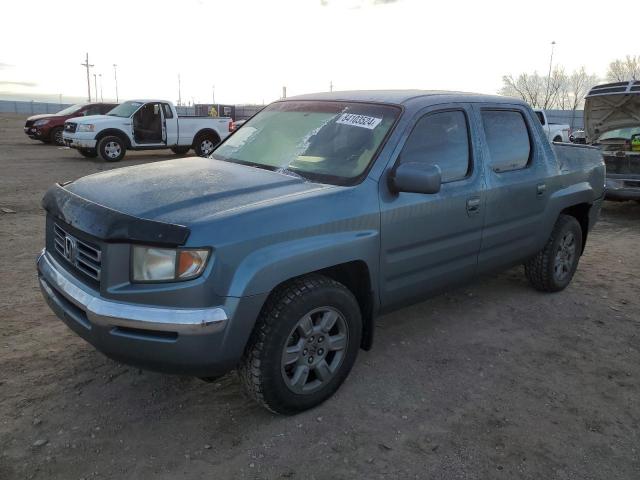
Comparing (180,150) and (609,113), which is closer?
(609,113)

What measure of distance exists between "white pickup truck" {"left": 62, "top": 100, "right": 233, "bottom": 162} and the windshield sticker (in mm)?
12272

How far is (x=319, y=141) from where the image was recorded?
3.54 meters

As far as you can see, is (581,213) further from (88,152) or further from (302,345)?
(88,152)

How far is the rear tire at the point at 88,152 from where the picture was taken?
15.4m

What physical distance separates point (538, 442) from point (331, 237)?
5.14 feet

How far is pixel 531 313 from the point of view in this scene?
15.5ft

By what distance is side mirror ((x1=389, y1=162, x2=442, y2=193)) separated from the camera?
3.05m

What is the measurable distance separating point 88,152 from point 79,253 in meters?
14.3

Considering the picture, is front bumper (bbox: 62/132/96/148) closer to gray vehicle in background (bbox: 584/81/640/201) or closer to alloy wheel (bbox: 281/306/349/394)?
gray vehicle in background (bbox: 584/81/640/201)

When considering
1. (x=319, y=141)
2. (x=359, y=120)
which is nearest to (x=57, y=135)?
(x=319, y=141)

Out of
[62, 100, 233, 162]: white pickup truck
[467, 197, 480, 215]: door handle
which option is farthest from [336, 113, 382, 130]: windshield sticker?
[62, 100, 233, 162]: white pickup truck

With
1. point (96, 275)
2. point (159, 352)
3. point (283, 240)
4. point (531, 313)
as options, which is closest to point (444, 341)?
point (531, 313)

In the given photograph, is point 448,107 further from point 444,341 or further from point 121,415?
point 121,415

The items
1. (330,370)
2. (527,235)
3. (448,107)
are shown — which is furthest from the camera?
(527,235)
